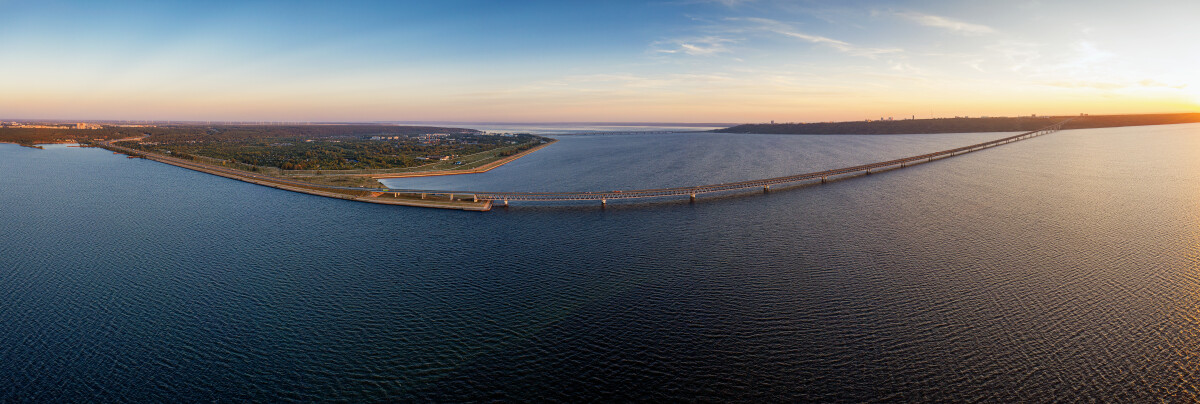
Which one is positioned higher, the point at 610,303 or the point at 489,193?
the point at 489,193

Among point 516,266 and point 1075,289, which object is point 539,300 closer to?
point 516,266

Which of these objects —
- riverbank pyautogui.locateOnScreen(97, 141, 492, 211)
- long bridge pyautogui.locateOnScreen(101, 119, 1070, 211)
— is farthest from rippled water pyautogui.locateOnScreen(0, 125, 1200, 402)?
long bridge pyautogui.locateOnScreen(101, 119, 1070, 211)

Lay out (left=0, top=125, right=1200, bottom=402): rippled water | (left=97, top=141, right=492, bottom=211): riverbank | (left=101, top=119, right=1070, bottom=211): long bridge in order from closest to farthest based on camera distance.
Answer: (left=0, top=125, right=1200, bottom=402): rippled water → (left=97, top=141, right=492, bottom=211): riverbank → (left=101, top=119, right=1070, bottom=211): long bridge

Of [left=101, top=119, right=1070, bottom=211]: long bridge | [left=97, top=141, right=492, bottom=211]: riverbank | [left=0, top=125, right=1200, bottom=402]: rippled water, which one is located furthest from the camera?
[left=101, top=119, right=1070, bottom=211]: long bridge

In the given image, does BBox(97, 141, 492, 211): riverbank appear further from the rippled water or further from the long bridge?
the rippled water

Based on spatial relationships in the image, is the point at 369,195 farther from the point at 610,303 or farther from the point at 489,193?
the point at 610,303

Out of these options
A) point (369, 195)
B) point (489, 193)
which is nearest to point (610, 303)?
point (489, 193)

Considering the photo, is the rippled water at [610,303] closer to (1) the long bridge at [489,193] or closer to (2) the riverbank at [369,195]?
(2) the riverbank at [369,195]

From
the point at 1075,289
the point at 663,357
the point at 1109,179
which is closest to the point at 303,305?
the point at 663,357

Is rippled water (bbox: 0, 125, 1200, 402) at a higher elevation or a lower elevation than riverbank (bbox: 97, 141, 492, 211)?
lower
